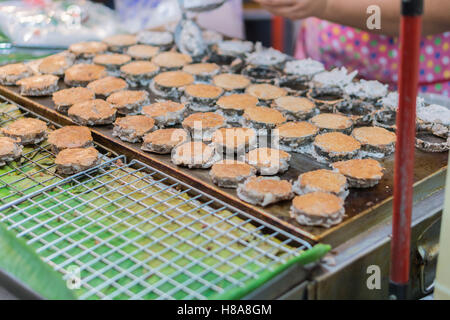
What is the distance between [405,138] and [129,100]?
4.03 feet

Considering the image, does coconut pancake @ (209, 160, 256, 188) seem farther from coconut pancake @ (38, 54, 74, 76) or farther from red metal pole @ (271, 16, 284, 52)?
red metal pole @ (271, 16, 284, 52)

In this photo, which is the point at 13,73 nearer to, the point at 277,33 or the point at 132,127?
the point at 132,127

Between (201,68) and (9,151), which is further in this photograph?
(201,68)

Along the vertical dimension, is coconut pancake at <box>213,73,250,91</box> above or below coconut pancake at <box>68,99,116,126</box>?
above

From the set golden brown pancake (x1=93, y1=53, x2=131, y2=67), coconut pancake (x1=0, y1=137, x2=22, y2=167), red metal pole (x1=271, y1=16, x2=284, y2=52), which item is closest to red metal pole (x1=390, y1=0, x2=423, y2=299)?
coconut pancake (x1=0, y1=137, x2=22, y2=167)

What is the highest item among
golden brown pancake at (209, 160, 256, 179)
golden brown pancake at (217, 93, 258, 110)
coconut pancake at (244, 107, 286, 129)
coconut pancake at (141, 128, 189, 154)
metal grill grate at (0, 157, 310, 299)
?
golden brown pancake at (217, 93, 258, 110)

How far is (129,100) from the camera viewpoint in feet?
6.57

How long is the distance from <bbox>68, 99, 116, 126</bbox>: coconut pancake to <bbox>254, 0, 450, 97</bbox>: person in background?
2.91 feet

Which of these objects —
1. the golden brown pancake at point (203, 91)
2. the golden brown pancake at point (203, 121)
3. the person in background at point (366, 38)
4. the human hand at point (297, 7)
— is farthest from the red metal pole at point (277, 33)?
the golden brown pancake at point (203, 121)

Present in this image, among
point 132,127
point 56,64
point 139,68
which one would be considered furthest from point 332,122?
point 56,64

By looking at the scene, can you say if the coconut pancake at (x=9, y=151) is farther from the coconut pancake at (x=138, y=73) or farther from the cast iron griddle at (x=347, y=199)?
the coconut pancake at (x=138, y=73)

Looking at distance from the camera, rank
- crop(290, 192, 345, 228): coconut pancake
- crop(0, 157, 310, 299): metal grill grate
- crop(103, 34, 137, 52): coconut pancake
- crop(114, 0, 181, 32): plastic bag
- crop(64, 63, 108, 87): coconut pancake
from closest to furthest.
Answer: crop(0, 157, 310, 299): metal grill grate
crop(290, 192, 345, 228): coconut pancake
crop(64, 63, 108, 87): coconut pancake
crop(103, 34, 137, 52): coconut pancake
crop(114, 0, 181, 32): plastic bag

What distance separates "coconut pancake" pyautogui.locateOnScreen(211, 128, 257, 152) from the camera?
1.68 meters

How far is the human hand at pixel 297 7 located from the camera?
7.45ft
